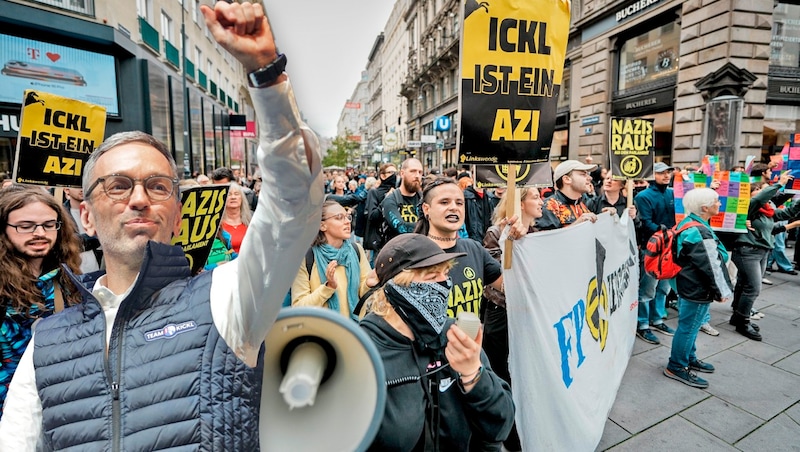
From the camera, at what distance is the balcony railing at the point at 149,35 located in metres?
13.8

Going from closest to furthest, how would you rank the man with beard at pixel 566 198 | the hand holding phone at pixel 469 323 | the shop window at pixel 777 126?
the hand holding phone at pixel 469 323
the man with beard at pixel 566 198
the shop window at pixel 777 126

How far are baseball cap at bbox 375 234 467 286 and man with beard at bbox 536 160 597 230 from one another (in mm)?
2523

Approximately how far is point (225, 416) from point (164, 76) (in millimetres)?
17468

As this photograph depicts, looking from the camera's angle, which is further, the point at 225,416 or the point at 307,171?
the point at 225,416

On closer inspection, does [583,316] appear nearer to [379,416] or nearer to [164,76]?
[379,416]

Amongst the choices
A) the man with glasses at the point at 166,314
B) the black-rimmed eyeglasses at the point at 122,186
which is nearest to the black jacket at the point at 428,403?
the man with glasses at the point at 166,314

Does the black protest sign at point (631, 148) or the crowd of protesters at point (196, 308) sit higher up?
the black protest sign at point (631, 148)

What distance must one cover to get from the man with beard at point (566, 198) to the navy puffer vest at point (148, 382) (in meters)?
3.49

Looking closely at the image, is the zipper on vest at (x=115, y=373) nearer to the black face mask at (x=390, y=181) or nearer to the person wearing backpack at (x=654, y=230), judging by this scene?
the person wearing backpack at (x=654, y=230)

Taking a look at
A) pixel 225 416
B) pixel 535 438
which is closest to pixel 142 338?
pixel 225 416

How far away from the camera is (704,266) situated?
367cm

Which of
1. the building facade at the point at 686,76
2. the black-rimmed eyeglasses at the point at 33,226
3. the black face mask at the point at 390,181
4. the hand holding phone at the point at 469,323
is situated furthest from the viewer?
the building facade at the point at 686,76

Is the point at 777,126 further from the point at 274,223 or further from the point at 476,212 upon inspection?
the point at 274,223

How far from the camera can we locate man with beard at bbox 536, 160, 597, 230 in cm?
408
